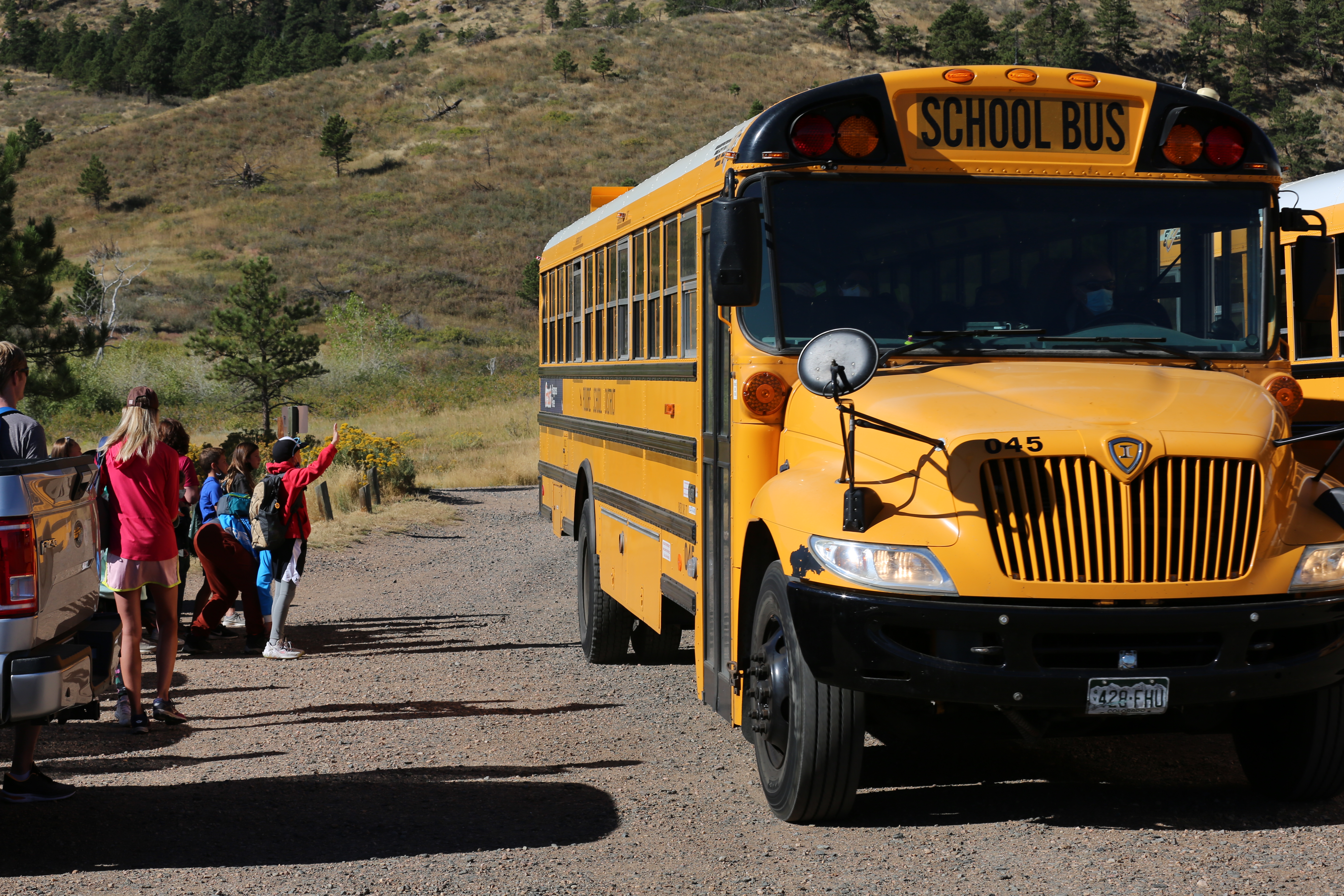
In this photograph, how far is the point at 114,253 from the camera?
207 feet

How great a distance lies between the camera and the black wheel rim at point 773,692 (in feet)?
16.0

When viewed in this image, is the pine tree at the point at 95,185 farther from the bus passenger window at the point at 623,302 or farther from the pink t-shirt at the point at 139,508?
the pink t-shirt at the point at 139,508

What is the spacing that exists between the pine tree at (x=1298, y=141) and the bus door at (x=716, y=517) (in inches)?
2342

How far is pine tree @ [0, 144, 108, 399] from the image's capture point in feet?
71.3

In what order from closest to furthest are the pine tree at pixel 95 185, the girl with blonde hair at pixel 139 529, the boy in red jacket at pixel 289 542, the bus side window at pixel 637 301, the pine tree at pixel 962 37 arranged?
the girl with blonde hair at pixel 139 529, the bus side window at pixel 637 301, the boy in red jacket at pixel 289 542, the pine tree at pixel 95 185, the pine tree at pixel 962 37

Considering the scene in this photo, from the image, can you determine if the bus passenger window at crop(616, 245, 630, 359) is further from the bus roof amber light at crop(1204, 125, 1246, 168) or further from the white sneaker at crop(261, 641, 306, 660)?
the bus roof amber light at crop(1204, 125, 1246, 168)

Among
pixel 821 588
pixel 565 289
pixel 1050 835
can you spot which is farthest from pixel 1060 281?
pixel 565 289

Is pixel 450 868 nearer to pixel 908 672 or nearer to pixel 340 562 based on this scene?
pixel 908 672

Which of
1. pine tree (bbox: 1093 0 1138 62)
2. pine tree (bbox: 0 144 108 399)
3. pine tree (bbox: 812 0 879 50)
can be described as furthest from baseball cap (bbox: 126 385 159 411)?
pine tree (bbox: 812 0 879 50)

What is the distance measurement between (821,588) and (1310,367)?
4.39 metres

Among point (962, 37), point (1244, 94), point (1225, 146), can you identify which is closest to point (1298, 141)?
point (1244, 94)

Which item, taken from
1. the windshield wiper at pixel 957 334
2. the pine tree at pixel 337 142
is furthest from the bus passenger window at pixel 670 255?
the pine tree at pixel 337 142

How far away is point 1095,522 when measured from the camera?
169 inches

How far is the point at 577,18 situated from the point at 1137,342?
107m
